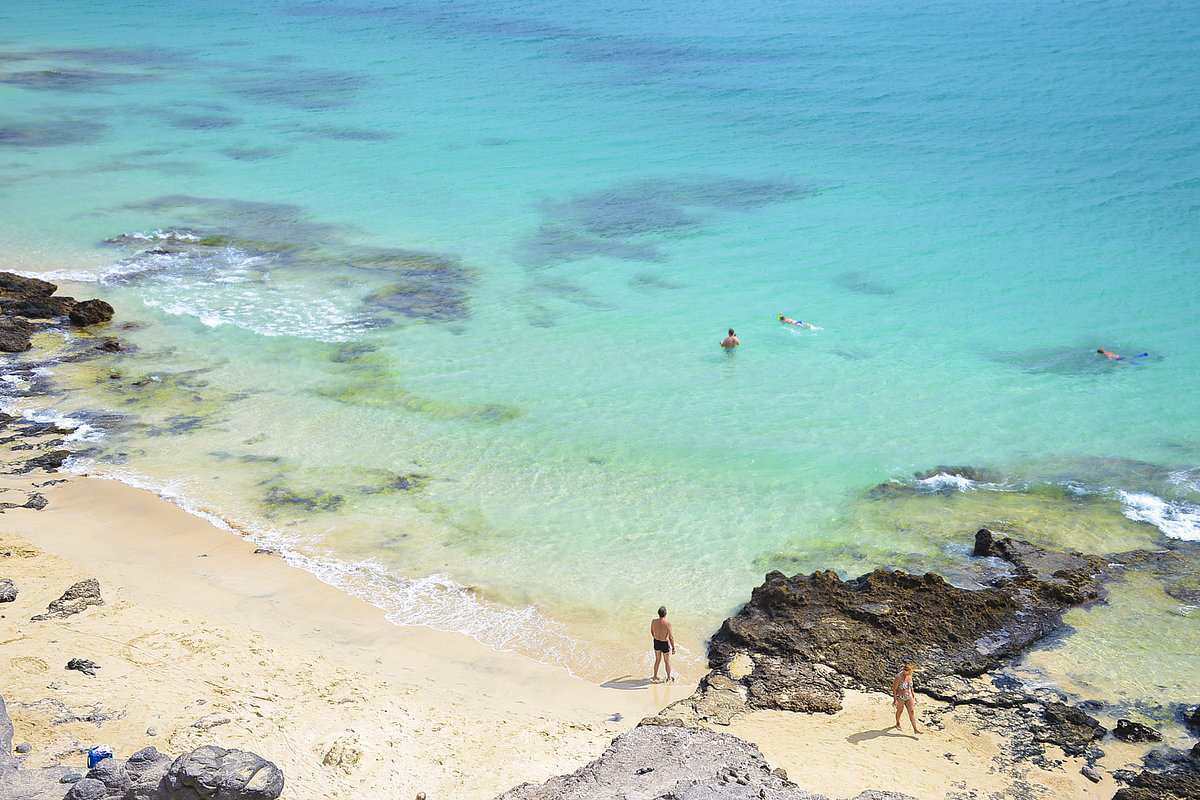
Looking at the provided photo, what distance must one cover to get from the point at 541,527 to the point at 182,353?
1029 cm

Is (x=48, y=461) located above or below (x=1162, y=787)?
above

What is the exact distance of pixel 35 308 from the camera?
21406 millimetres

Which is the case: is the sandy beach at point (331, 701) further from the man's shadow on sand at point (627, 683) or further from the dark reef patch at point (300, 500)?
the dark reef patch at point (300, 500)

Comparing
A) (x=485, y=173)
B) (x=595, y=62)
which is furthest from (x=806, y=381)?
(x=595, y=62)

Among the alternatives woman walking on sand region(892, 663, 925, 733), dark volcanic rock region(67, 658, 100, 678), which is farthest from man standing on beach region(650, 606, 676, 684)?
dark volcanic rock region(67, 658, 100, 678)

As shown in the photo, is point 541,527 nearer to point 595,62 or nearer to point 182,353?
point 182,353

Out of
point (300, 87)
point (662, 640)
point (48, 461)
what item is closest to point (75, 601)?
point (48, 461)

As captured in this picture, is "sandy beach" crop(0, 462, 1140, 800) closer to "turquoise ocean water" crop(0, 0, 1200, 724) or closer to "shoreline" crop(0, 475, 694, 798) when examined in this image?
"shoreline" crop(0, 475, 694, 798)

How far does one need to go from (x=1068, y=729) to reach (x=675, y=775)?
5.09m

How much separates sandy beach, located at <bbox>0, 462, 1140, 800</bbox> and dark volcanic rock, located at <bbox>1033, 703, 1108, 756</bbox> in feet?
0.86

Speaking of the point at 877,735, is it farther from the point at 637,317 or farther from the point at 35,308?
the point at 35,308

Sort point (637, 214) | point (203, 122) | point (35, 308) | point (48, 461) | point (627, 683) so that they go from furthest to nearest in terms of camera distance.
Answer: point (203, 122), point (637, 214), point (35, 308), point (48, 461), point (627, 683)

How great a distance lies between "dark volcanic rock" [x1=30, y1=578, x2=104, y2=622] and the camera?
466 inches

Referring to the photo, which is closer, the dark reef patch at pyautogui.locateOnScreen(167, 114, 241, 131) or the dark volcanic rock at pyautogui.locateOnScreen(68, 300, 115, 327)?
the dark volcanic rock at pyautogui.locateOnScreen(68, 300, 115, 327)
